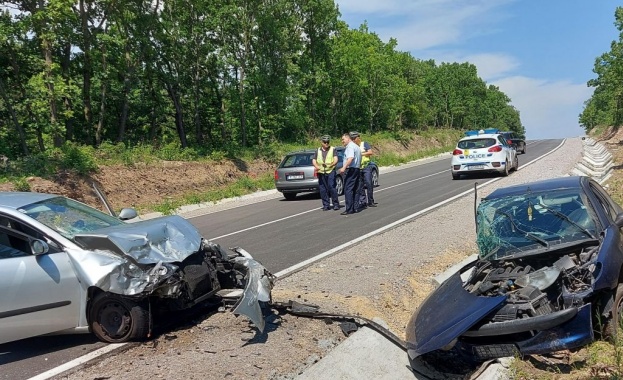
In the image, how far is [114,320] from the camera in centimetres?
469

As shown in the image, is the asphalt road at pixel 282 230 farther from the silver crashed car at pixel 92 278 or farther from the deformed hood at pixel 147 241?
the deformed hood at pixel 147 241

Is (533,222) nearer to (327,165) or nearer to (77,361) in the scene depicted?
(77,361)

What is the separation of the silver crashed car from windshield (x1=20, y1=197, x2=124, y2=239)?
2 centimetres

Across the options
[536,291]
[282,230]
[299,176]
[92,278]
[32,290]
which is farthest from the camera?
[299,176]

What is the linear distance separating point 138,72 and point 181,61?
8.77 ft

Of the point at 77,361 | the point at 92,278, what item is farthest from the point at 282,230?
the point at 77,361

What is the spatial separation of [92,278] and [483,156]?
16534 millimetres

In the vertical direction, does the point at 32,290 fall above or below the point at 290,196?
above

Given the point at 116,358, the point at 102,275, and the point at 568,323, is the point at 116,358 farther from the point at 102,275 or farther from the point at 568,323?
the point at 568,323

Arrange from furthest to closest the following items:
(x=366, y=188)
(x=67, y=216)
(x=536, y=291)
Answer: (x=366, y=188) < (x=67, y=216) < (x=536, y=291)

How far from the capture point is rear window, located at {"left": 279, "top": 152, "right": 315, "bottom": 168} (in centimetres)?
1716

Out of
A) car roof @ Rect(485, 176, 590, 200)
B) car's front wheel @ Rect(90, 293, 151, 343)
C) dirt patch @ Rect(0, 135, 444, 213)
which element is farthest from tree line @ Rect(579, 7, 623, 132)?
car's front wheel @ Rect(90, 293, 151, 343)

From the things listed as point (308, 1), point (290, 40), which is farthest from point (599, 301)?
point (308, 1)

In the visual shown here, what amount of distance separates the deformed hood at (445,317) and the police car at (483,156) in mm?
14828
